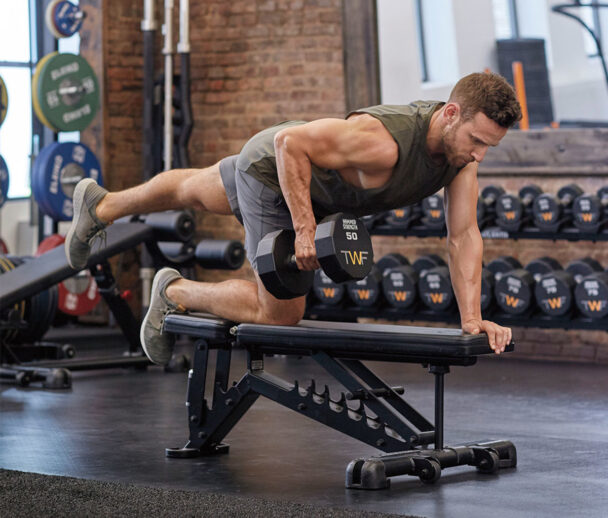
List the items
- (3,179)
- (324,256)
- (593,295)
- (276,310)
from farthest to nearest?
(3,179) < (593,295) < (276,310) < (324,256)

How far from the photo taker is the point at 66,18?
20.8 feet

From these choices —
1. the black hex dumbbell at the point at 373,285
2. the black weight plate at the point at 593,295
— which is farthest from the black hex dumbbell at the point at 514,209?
the black hex dumbbell at the point at 373,285

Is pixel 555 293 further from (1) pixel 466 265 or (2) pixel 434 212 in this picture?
(1) pixel 466 265

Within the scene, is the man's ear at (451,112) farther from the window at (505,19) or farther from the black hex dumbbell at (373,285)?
the window at (505,19)

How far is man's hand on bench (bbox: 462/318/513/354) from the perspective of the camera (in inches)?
103

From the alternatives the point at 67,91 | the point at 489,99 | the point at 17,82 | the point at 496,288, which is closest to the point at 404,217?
the point at 496,288

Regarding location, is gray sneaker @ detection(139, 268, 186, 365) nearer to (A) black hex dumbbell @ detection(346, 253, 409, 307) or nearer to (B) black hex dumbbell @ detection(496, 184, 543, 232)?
(A) black hex dumbbell @ detection(346, 253, 409, 307)

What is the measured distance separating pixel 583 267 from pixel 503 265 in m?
0.43

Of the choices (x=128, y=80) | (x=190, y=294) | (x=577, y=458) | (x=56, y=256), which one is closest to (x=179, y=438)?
(x=190, y=294)

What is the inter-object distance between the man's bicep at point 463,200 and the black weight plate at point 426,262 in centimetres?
275

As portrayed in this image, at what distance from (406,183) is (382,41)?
3723 mm

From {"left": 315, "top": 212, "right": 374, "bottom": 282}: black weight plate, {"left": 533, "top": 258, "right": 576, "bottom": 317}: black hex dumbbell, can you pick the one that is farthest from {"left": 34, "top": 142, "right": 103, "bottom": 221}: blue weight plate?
{"left": 315, "top": 212, "right": 374, "bottom": 282}: black weight plate

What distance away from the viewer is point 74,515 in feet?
7.51

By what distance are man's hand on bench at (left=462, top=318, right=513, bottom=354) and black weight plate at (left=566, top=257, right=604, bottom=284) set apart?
9.06ft
